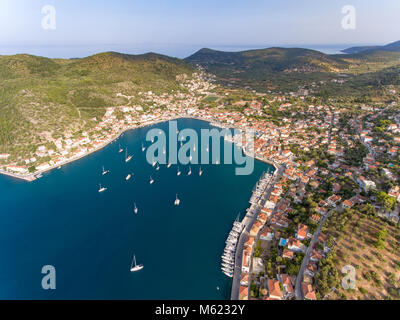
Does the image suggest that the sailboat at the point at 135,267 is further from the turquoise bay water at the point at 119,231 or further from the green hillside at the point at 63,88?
the green hillside at the point at 63,88

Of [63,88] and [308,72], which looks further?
[308,72]

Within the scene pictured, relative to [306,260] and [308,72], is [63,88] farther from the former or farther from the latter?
[308,72]

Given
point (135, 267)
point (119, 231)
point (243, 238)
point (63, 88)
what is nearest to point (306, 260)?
point (243, 238)

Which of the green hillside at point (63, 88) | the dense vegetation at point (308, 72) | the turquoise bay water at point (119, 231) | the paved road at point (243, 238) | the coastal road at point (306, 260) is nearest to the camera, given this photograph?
the coastal road at point (306, 260)

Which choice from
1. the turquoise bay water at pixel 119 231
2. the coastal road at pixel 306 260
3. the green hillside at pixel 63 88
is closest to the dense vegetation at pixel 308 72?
the green hillside at pixel 63 88

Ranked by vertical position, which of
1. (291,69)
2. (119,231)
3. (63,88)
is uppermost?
(291,69)

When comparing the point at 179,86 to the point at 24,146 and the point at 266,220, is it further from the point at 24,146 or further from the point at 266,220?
the point at 266,220

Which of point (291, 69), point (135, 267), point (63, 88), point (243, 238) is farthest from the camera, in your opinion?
point (291, 69)

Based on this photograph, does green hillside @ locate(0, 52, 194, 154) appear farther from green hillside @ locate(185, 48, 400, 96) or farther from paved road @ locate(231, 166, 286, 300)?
paved road @ locate(231, 166, 286, 300)
